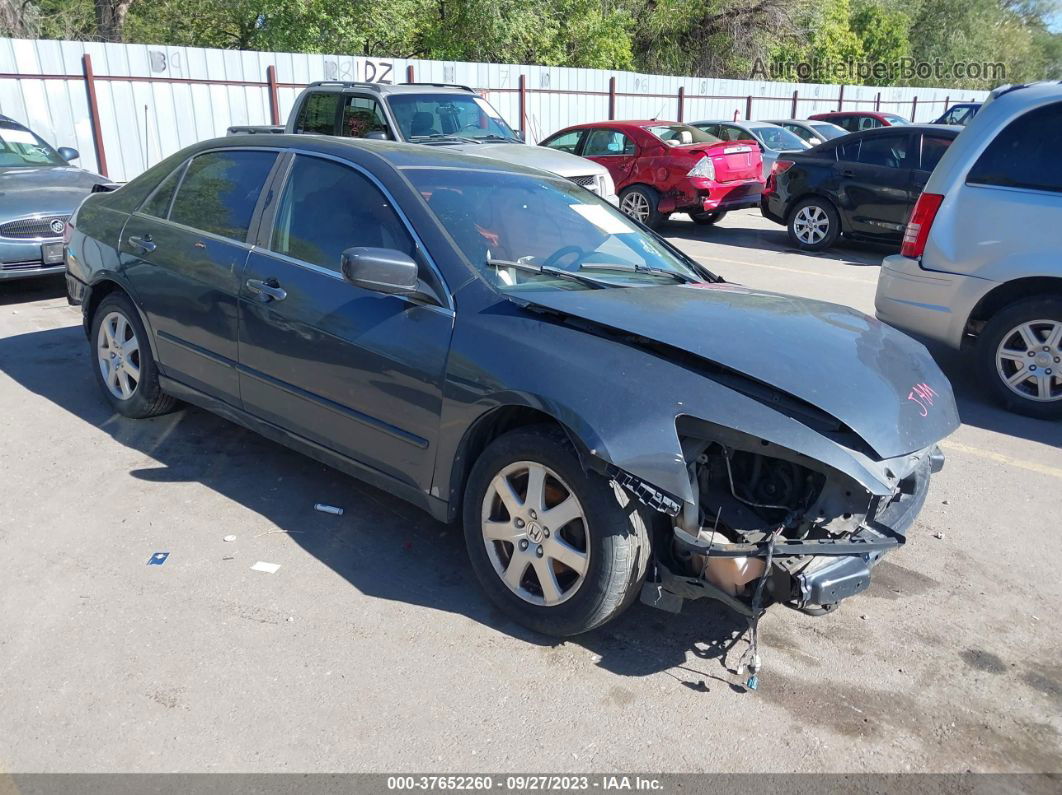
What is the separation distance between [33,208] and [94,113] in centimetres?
715

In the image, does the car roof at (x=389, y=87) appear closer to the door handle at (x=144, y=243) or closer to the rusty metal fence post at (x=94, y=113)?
the door handle at (x=144, y=243)

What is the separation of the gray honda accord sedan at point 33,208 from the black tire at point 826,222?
8662mm

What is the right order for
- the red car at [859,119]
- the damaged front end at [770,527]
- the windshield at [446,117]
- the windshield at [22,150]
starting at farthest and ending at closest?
the red car at [859,119] → the windshield at [446,117] → the windshield at [22,150] → the damaged front end at [770,527]

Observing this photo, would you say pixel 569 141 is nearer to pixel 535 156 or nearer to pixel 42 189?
pixel 535 156

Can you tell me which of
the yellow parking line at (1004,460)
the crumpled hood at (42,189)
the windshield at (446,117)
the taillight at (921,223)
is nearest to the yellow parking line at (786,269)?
the windshield at (446,117)

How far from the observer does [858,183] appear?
37.1 ft

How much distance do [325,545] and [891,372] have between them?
247cm

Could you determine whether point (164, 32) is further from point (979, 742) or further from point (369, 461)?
point (979, 742)

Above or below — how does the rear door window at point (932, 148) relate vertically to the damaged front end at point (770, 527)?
above

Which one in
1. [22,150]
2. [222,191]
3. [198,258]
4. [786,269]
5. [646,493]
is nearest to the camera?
[646,493]

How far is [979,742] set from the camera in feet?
9.26

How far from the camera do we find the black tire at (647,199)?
13.0 m

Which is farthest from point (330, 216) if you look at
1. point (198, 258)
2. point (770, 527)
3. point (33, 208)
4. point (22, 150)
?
point (22, 150)

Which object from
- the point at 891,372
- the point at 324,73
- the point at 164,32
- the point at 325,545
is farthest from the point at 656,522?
the point at 164,32
